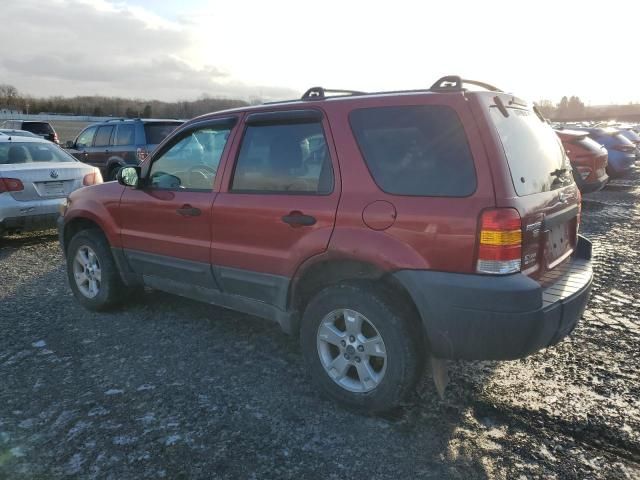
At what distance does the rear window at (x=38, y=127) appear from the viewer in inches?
925

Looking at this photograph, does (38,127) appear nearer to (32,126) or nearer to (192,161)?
(32,126)

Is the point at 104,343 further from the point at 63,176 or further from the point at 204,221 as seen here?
the point at 63,176

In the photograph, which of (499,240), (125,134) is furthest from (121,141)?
(499,240)

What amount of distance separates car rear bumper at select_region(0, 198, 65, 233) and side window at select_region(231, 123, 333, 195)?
15.6 ft

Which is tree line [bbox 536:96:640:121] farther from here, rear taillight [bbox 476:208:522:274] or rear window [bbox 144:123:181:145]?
rear taillight [bbox 476:208:522:274]

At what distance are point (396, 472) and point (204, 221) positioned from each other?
2156 millimetres

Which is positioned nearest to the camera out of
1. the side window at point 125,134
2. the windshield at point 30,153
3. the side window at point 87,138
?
the windshield at point 30,153

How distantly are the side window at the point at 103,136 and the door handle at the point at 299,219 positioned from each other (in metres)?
9.75

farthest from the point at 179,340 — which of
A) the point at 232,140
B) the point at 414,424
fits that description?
the point at 414,424

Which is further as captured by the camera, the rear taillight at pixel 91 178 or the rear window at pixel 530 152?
the rear taillight at pixel 91 178

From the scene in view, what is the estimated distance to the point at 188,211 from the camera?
3.83 m

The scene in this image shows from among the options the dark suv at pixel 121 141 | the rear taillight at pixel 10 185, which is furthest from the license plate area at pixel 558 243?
the dark suv at pixel 121 141

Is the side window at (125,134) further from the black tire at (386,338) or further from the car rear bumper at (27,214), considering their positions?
the black tire at (386,338)

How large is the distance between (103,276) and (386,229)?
299 centimetres
